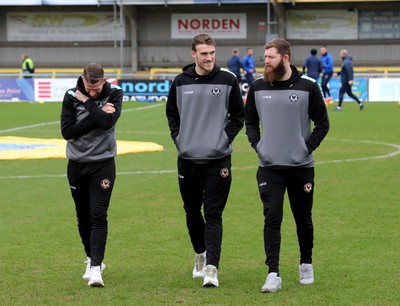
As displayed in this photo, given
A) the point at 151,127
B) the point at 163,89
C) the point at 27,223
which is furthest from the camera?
the point at 163,89

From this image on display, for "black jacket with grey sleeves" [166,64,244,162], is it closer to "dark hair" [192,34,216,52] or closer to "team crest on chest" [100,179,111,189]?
"dark hair" [192,34,216,52]

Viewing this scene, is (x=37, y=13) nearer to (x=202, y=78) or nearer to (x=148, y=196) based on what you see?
(x=148, y=196)

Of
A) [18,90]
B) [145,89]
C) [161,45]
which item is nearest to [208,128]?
[145,89]

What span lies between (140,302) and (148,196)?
21.5 feet

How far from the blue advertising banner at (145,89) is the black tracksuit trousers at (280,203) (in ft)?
110

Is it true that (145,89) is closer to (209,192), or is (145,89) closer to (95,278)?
(209,192)

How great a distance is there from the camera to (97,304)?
758 cm

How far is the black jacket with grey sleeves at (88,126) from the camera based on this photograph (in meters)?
8.42

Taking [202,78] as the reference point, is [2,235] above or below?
below

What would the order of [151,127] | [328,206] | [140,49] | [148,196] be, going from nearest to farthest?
[328,206], [148,196], [151,127], [140,49]

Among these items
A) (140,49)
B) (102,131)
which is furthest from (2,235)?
(140,49)

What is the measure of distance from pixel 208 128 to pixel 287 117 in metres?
0.72

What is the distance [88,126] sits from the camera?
Answer: 27.6ft

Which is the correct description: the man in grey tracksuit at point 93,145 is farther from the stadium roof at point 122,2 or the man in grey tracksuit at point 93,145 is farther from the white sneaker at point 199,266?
the stadium roof at point 122,2
